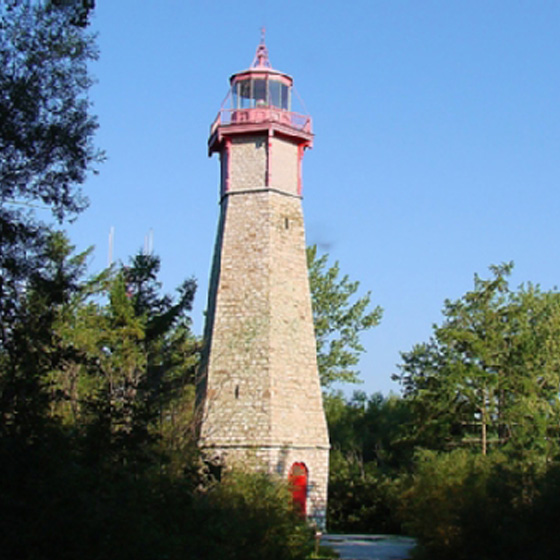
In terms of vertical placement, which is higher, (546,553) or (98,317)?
(98,317)

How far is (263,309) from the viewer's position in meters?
24.0

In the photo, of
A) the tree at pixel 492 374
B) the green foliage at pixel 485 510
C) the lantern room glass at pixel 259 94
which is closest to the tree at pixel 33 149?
the green foliage at pixel 485 510

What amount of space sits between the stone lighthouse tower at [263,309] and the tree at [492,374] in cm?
909

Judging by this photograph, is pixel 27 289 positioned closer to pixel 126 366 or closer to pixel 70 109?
pixel 70 109

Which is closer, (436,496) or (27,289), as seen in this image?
(27,289)

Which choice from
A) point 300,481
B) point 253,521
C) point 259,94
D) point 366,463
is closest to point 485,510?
point 253,521

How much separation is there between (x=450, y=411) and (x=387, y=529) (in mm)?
4927

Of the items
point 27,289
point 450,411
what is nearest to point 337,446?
point 450,411

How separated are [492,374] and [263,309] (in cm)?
1128

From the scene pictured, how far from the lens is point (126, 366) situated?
2561 centimetres

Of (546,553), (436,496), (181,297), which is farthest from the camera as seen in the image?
(181,297)

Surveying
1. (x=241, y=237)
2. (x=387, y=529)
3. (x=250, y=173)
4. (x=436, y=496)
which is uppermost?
(x=250, y=173)

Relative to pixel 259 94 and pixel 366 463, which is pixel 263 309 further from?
pixel 366 463

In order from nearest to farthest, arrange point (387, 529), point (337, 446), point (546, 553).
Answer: point (546, 553) → point (387, 529) → point (337, 446)
